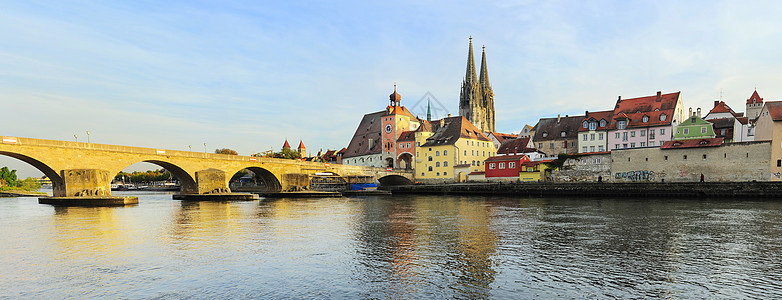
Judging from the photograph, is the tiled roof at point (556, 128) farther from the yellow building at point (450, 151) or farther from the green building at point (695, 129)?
the green building at point (695, 129)

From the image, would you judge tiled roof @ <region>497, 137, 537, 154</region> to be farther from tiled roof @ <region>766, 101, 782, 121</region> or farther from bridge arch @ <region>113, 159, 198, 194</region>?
bridge arch @ <region>113, 159, 198, 194</region>

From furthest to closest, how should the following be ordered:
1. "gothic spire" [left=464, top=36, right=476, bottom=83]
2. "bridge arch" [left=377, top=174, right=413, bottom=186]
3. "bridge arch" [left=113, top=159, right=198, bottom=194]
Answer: "gothic spire" [left=464, top=36, right=476, bottom=83] < "bridge arch" [left=377, top=174, right=413, bottom=186] < "bridge arch" [left=113, top=159, right=198, bottom=194]

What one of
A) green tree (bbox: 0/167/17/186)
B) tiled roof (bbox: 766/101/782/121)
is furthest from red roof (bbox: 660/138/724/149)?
green tree (bbox: 0/167/17/186)

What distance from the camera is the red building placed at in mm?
69688

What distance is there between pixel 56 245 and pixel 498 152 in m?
75.8

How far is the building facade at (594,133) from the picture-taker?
2861 inches

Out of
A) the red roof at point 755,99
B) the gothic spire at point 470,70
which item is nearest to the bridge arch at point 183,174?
the red roof at point 755,99

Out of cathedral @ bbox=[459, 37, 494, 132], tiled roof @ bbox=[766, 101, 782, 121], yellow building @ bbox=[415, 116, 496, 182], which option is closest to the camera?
tiled roof @ bbox=[766, 101, 782, 121]

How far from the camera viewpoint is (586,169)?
63750 millimetres

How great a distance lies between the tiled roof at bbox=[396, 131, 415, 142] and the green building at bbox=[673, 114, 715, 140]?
44.0 meters

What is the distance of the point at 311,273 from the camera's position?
1249cm

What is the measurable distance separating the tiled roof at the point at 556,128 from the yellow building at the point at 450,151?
937 cm

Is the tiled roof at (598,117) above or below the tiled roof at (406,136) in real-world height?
above

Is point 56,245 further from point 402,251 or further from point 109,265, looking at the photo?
point 402,251
